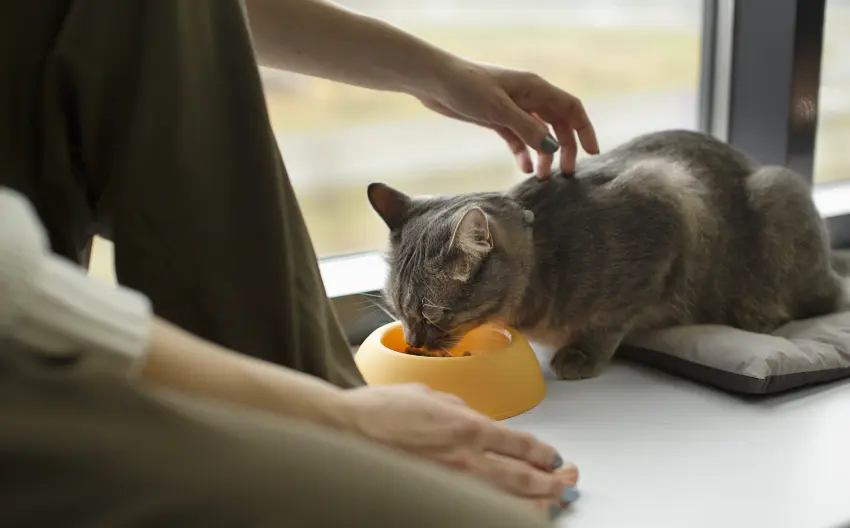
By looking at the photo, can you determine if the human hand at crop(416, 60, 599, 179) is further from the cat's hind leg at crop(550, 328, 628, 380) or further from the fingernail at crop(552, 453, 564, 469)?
the fingernail at crop(552, 453, 564, 469)

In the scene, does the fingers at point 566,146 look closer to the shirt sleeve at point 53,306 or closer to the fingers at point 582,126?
the fingers at point 582,126

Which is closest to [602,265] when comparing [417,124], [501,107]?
[501,107]

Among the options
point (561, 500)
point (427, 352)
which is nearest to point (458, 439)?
point (561, 500)

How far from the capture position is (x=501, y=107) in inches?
52.1

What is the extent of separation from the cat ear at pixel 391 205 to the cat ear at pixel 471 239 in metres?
0.18

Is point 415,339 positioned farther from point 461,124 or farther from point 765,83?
point 765,83

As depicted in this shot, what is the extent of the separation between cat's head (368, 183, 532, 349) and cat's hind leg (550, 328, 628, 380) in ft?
0.42

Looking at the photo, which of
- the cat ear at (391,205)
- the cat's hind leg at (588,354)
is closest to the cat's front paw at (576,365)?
the cat's hind leg at (588,354)

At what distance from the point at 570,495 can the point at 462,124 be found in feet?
3.14

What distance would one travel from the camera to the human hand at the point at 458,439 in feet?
2.33

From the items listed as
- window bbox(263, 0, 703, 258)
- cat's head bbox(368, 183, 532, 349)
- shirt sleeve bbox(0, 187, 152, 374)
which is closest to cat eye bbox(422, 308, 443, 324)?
cat's head bbox(368, 183, 532, 349)

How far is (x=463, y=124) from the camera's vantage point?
172 centimetres

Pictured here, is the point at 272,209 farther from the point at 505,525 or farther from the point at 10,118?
the point at 505,525

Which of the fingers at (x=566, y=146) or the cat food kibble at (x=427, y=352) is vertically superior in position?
the fingers at (x=566, y=146)
